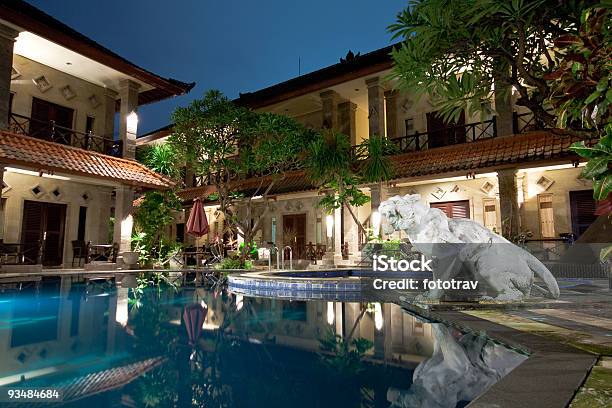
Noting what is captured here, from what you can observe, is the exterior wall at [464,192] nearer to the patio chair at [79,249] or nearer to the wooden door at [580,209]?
the wooden door at [580,209]

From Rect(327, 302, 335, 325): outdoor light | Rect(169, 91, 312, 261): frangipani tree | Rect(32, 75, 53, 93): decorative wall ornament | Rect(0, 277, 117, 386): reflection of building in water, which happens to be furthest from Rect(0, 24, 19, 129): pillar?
Rect(327, 302, 335, 325): outdoor light

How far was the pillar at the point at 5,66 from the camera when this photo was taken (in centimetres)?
1062

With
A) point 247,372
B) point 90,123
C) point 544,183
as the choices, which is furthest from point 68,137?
point 544,183

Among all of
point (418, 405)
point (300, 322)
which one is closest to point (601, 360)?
point (418, 405)

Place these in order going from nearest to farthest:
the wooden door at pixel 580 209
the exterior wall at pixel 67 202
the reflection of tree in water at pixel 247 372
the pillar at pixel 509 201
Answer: the reflection of tree in water at pixel 247 372
the pillar at pixel 509 201
the wooden door at pixel 580 209
the exterior wall at pixel 67 202

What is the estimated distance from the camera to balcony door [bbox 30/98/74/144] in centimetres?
1316

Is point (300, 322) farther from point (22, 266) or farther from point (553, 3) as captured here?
point (22, 266)

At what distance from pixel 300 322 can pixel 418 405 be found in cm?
243

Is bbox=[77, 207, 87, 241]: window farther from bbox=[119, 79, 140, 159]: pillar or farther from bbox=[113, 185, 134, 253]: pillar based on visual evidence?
bbox=[119, 79, 140, 159]: pillar

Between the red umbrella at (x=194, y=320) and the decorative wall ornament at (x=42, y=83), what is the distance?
12.4 meters

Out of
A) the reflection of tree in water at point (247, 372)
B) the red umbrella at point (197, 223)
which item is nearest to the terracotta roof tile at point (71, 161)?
the red umbrella at point (197, 223)

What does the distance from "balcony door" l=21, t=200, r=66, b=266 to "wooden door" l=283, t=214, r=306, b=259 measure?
8885 millimetres

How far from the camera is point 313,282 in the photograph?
22.1ft

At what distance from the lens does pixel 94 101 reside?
15438 mm
